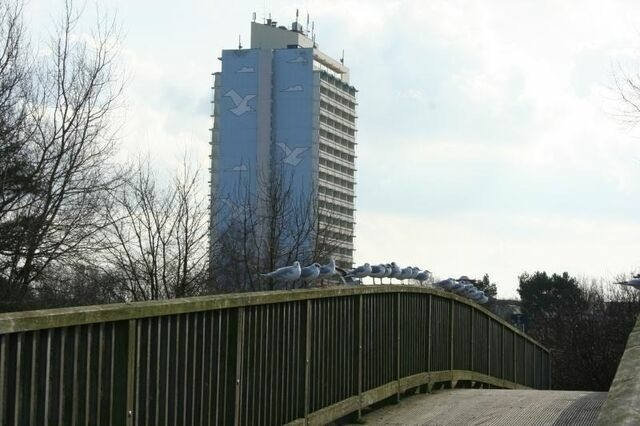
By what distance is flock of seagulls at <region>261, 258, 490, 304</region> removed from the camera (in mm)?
10312

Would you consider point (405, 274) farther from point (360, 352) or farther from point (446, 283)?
point (360, 352)

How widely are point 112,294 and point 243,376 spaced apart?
694 inches

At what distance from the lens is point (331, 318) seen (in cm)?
970

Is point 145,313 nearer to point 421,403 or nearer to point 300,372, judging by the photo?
point 300,372

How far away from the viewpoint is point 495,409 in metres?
11.3

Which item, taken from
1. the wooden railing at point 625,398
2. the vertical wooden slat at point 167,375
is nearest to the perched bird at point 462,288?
the wooden railing at point 625,398

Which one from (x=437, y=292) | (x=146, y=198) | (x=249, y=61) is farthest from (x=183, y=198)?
(x=249, y=61)

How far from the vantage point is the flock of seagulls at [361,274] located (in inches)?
406

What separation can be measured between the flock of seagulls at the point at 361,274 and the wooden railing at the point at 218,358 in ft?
2.00

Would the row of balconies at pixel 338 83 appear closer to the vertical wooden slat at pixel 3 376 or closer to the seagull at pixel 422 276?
the seagull at pixel 422 276

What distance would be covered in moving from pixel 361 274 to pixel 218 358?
7653mm

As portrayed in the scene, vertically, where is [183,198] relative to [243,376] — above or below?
above

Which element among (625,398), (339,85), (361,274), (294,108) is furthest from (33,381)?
(339,85)

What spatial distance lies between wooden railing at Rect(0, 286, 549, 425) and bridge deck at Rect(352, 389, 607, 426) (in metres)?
0.28
